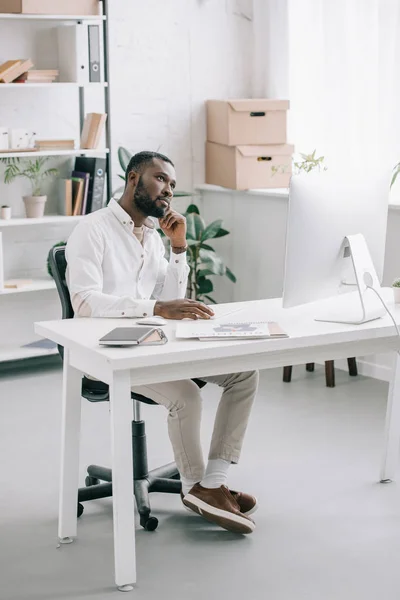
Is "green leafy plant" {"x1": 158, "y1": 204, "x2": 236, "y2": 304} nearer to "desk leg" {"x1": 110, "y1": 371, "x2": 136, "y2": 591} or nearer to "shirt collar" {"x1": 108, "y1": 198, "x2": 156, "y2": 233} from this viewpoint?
"shirt collar" {"x1": 108, "y1": 198, "x2": 156, "y2": 233}

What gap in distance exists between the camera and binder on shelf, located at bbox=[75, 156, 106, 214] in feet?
16.1

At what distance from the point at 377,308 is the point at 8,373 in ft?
8.27

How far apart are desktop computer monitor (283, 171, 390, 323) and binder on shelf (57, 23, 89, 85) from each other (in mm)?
2269

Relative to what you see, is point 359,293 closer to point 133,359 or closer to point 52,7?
point 133,359

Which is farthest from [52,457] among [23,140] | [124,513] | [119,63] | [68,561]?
[119,63]

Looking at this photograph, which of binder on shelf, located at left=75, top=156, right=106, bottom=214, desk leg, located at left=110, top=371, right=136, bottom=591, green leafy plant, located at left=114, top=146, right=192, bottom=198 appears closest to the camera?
desk leg, located at left=110, top=371, right=136, bottom=591

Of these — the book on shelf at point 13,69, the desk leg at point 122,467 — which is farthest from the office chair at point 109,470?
the book on shelf at point 13,69

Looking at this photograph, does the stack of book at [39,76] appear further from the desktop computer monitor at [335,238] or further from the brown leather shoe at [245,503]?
the brown leather shoe at [245,503]

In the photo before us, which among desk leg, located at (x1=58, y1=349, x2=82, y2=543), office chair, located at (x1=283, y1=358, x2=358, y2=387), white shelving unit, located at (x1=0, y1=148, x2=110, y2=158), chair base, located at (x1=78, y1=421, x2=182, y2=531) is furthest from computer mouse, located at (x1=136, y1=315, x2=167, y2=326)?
white shelving unit, located at (x1=0, y1=148, x2=110, y2=158)

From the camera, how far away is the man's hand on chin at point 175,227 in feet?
10.6

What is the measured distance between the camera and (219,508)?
287 centimetres

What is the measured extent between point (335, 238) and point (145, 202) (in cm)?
66


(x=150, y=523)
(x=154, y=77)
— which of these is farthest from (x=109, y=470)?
(x=154, y=77)

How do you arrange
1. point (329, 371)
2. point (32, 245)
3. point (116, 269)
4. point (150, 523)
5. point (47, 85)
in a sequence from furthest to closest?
point (32, 245)
point (47, 85)
point (329, 371)
point (116, 269)
point (150, 523)
